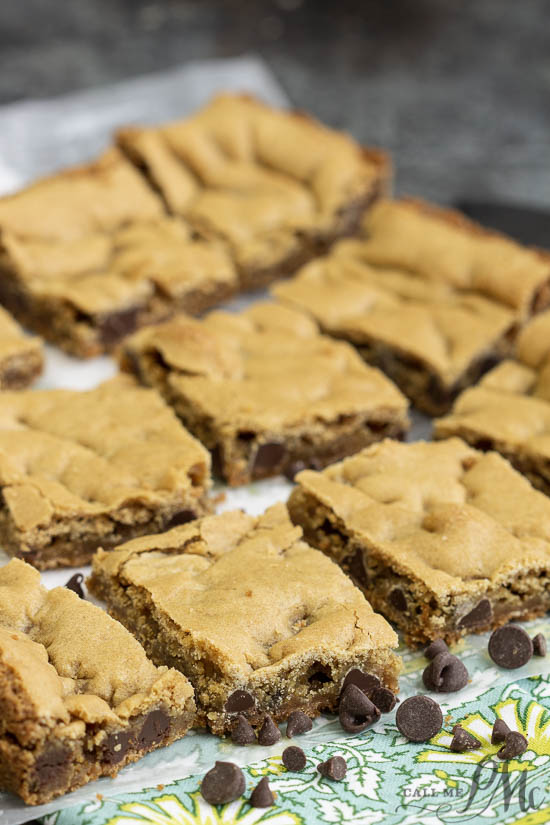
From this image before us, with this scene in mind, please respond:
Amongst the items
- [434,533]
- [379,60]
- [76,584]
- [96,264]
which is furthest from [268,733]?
[379,60]

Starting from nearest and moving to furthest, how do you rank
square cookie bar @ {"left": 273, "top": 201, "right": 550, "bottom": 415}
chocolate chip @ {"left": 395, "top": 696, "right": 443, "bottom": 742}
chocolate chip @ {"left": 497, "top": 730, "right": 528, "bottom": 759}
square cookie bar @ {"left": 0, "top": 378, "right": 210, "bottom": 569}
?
1. chocolate chip @ {"left": 497, "top": 730, "right": 528, "bottom": 759}
2. chocolate chip @ {"left": 395, "top": 696, "right": 443, "bottom": 742}
3. square cookie bar @ {"left": 0, "top": 378, "right": 210, "bottom": 569}
4. square cookie bar @ {"left": 273, "top": 201, "right": 550, "bottom": 415}

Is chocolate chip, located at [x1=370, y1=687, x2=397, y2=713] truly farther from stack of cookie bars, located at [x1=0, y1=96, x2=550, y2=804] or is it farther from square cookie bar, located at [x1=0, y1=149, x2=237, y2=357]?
square cookie bar, located at [x1=0, y1=149, x2=237, y2=357]

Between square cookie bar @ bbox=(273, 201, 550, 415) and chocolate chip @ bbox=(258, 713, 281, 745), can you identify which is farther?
square cookie bar @ bbox=(273, 201, 550, 415)

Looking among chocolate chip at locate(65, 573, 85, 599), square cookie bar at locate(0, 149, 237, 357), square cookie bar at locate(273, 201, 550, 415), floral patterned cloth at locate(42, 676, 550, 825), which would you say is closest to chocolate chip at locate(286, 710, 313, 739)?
floral patterned cloth at locate(42, 676, 550, 825)

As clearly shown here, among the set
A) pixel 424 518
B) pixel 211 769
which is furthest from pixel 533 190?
pixel 211 769

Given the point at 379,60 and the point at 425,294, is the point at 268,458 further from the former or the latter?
the point at 379,60

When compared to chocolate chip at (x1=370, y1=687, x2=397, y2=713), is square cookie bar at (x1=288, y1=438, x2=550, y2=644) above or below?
above
